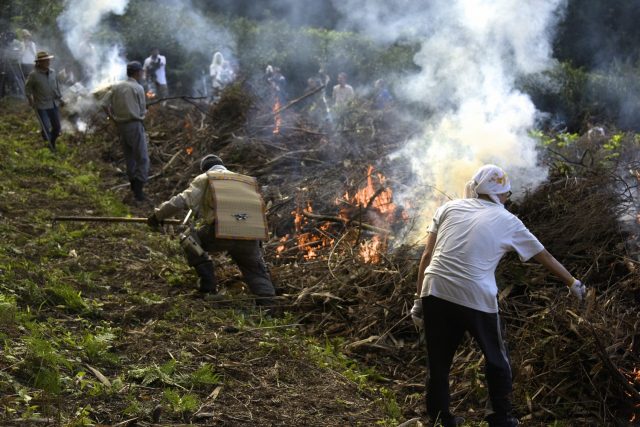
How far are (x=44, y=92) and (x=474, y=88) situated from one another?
24.3ft

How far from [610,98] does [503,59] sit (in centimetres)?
808

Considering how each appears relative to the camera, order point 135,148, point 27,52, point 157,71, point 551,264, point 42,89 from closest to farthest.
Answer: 1. point 551,264
2. point 135,148
3. point 42,89
4. point 27,52
5. point 157,71

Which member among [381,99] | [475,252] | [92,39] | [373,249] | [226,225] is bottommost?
[373,249]

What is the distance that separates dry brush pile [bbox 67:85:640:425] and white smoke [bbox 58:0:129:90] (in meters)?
11.2

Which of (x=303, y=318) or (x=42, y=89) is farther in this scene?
(x=42, y=89)

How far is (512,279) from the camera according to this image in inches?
293

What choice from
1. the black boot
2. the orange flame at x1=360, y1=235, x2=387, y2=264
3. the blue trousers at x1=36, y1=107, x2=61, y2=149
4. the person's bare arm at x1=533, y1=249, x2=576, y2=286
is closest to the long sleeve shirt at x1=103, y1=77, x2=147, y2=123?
the blue trousers at x1=36, y1=107, x2=61, y2=149

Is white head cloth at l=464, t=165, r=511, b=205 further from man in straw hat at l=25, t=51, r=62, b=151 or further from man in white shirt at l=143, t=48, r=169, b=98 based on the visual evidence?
man in white shirt at l=143, t=48, r=169, b=98

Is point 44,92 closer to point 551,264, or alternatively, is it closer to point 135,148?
point 135,148

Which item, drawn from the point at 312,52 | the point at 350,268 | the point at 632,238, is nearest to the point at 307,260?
the point at 350,268

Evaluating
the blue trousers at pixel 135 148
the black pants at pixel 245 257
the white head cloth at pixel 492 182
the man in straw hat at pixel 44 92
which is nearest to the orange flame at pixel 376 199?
the black pants at pixel 245 257

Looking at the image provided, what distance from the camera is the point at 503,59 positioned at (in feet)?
43.7

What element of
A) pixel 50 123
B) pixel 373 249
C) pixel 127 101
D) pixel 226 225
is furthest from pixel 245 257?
pixel 50 123

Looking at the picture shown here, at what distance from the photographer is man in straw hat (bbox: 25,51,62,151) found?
13672 millimetres
